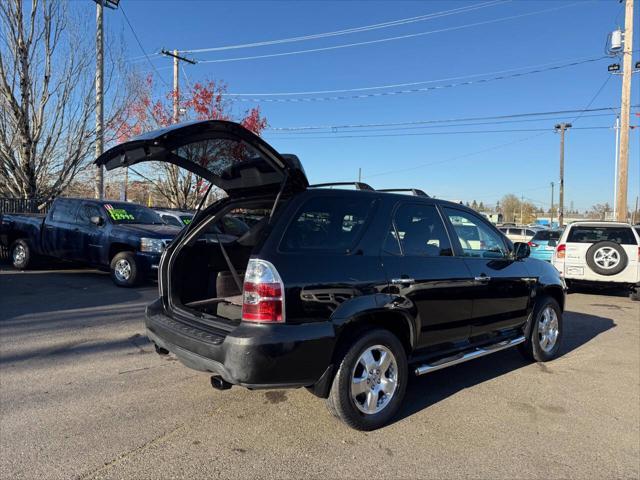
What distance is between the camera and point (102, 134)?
1606 cm

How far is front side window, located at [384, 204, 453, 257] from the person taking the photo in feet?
13.1

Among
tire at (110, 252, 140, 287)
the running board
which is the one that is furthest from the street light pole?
the running board

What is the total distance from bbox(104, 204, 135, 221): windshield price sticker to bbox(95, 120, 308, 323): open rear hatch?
632 cm

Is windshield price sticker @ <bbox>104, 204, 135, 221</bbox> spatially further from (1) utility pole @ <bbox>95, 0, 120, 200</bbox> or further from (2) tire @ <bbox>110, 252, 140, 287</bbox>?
(1) utility pole @ <bbox>95, 0, 120, 200</bbox>

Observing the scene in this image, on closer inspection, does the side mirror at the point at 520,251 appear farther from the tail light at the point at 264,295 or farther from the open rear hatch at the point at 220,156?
the tail light at the point at 264,295

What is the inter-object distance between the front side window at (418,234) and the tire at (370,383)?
76 cm

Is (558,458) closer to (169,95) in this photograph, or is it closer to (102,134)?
(102,134)

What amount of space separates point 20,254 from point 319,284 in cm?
1082

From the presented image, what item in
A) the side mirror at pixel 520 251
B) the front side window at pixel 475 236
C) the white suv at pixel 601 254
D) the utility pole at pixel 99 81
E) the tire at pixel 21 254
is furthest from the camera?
the utility pole at pixel 99 81

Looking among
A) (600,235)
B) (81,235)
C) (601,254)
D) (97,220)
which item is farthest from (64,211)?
(600,235)

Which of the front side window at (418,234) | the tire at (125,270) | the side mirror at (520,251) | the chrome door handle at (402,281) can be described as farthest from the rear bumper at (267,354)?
the tire at (125,270)

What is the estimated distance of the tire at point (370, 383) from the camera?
3471mm

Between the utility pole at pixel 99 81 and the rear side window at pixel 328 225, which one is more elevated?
the utility pole at pixel 99 81

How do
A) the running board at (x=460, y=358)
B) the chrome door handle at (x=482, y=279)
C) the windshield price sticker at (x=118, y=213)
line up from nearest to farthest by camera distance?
the running board at (x=460, y=358) → the chrome door handle at (x=482, y=279) → the windshield price sticker at (x=118, y=213)
